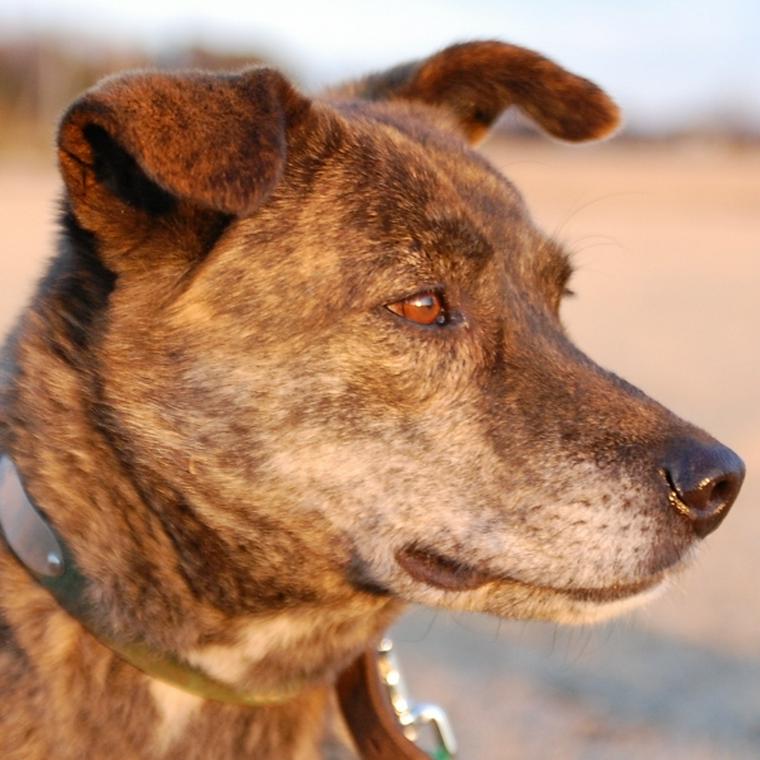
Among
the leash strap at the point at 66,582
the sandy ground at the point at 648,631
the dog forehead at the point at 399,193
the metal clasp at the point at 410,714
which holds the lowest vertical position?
the sandy ground at the point at 648,631

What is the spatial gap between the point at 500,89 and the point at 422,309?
118cm

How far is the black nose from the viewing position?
2.71 meters

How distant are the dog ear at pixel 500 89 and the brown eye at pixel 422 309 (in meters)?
1.04

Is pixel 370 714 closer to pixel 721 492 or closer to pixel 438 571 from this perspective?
pixel 438 571

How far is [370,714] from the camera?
3139 mm

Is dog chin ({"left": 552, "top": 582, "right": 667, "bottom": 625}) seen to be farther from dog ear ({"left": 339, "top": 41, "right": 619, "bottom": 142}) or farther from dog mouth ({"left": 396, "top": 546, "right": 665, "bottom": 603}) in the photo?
dog ear ({"left": 339, "top": 41, "right": 619, "bottom": 142})

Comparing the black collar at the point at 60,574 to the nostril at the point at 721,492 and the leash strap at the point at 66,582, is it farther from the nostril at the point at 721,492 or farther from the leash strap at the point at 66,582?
the nostril at the point at 721,492

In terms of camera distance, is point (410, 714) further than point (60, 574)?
Yes

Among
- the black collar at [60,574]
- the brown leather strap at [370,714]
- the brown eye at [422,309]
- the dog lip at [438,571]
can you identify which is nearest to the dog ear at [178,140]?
the brown eye at [422,309]

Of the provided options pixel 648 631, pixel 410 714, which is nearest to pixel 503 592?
Answer: pixel 410 714

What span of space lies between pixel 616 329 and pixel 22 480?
1100 cm

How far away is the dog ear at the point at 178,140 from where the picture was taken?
2.45m

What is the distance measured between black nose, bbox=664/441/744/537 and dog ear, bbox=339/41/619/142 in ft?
4.39

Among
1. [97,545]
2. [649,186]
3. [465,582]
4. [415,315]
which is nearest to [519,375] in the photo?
[415,315]
